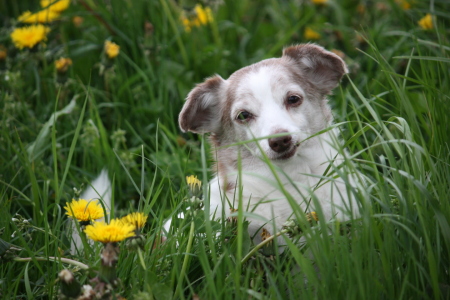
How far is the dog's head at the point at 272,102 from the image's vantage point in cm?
301

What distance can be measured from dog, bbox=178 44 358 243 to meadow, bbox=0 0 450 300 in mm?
180

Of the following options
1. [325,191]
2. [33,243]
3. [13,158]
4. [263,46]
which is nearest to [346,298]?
[325,191]

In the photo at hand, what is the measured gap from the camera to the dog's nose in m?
2.89

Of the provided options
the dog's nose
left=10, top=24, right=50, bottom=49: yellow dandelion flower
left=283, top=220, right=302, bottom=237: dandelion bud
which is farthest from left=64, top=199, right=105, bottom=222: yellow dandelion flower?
left=10, top=24, right=50, bottom=49: yellow dandelion flower

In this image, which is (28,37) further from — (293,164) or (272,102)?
(293,164)

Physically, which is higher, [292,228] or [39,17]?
[39,17]

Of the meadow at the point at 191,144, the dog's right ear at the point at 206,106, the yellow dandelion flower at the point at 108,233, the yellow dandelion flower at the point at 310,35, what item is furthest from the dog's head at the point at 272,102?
the yellow dandelion flower at the point at 310,35

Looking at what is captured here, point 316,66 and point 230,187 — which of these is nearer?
point 230,187

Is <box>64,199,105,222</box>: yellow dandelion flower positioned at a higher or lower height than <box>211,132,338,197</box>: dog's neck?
higher

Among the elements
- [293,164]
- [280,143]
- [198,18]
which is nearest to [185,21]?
[198,18]

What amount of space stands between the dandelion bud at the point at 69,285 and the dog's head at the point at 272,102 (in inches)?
51.2

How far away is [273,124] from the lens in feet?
9.67

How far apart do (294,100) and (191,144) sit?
943mm

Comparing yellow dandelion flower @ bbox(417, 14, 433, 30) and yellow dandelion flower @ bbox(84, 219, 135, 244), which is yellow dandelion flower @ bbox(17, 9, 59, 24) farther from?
yellow dandelion flower @ bbox(417, 14, 433, 30)
